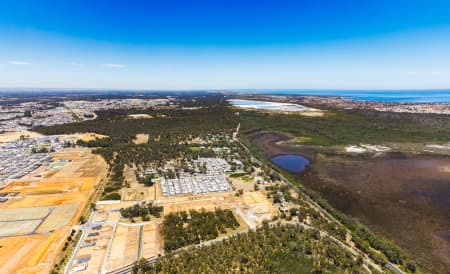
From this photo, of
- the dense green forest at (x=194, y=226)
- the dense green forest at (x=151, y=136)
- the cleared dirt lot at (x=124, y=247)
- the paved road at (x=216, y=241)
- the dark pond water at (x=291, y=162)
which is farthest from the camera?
the dark pond water at (x=291, y=162)

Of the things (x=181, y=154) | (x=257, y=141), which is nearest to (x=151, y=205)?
(x=181, y=154)

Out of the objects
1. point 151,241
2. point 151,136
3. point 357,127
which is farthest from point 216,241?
point 357,127

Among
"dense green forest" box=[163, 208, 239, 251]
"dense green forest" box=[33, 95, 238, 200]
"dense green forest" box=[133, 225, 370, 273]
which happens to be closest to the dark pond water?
"dense green forest" box=[33, 95, 238, 200]

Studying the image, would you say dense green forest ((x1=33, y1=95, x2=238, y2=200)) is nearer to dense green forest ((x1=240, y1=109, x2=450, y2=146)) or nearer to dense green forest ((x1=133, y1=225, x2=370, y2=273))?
dense green forest ((x1=240, y1=109, x2=450, y2=146))

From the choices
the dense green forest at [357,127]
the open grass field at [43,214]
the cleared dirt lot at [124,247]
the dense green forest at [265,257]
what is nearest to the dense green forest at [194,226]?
the dense green forest at [265,257]

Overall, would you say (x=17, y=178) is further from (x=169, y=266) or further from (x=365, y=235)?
(x=365, y=235)

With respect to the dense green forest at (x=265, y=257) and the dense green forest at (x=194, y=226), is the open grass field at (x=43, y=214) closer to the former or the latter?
the dense green forest at (x=265, y=257)
